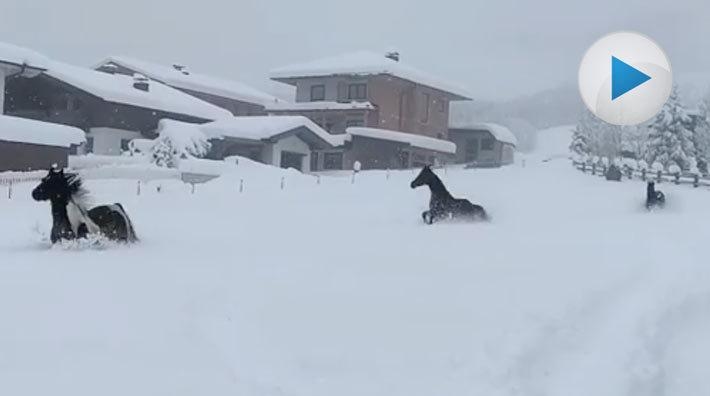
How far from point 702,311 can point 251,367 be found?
586 centimetres

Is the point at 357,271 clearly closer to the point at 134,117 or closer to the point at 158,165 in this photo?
the point at 158,165

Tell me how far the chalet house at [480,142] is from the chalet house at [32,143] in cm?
3925

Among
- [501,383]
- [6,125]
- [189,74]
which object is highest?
[189,74]

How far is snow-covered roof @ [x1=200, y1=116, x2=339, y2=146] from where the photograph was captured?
4403cm

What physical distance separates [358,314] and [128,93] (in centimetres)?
3989

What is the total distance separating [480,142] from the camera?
68750 mm

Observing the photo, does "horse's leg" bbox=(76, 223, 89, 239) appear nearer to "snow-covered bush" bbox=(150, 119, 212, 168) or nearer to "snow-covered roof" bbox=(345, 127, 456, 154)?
"snow-covered bush" bbox=(150, 119, 212, 168)

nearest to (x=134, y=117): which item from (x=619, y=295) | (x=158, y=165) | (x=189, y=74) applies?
(x=158, y=165)

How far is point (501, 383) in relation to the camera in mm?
6836

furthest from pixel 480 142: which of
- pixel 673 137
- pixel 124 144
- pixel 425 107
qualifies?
pixel 124 144

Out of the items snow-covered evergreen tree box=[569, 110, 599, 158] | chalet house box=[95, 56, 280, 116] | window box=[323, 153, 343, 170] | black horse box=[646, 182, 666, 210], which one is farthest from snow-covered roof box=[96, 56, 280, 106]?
black horse box=[646, 182, 666, 210]

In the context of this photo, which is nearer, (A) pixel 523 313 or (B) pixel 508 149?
(A) pixel 523 313

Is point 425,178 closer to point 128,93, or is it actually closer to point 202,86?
point 128,93

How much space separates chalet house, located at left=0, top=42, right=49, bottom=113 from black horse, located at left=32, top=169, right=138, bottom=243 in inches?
1037
